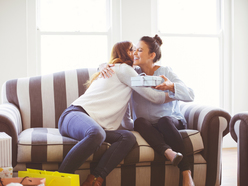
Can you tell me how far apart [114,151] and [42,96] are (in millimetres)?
954

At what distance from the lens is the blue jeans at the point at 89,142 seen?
5.08 ft

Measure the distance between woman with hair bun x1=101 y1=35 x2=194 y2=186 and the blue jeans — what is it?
0.18 metres

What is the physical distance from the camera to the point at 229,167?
2641 mm

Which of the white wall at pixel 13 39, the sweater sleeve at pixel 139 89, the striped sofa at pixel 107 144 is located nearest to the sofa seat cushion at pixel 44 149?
the striped sofa at pixel 107 144

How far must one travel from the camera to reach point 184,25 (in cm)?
353

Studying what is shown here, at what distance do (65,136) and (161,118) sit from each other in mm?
660

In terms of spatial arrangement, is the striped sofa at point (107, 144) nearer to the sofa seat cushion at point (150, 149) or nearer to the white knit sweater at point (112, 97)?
the sofa seat cushion at point (150, 149)

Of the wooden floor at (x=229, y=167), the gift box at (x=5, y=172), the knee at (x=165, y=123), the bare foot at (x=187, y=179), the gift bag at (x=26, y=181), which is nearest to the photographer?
the gift bag at (x=26, y=181)

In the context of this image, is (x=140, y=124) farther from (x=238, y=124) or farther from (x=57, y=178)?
(x=57, y=178)

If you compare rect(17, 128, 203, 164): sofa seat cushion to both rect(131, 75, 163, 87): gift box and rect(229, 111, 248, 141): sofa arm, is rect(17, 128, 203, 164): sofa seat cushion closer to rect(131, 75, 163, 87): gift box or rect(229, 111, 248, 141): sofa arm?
rect(229, 111, 248, 141): sofa arm

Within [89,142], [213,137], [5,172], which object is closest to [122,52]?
[89,142]

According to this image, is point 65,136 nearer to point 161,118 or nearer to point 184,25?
point 161,118

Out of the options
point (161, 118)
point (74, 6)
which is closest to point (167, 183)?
point (161, 118)

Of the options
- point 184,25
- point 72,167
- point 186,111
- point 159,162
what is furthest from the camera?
point 184,25
